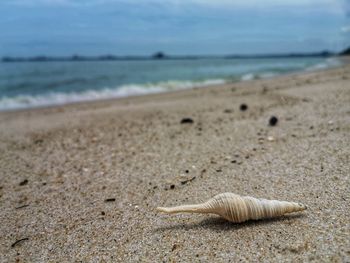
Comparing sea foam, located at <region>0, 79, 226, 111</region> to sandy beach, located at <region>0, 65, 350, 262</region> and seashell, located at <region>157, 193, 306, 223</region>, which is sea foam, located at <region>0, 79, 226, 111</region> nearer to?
sandy beach, located at <region>0, 65, 350, 262</region>

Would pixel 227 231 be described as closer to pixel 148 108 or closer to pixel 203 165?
pixel 203 165

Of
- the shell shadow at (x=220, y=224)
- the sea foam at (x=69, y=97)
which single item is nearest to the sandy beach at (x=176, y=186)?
the shell shadow at (x=220, y=224)

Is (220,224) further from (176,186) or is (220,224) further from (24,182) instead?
(24,182)

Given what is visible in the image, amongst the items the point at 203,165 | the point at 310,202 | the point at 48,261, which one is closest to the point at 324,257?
the point at 310,202

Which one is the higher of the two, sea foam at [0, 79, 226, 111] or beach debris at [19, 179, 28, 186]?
sea foam at [0, 79, 226, 111]

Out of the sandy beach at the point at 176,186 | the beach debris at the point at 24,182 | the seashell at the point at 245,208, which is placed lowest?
the beach debris at the point at 24,182

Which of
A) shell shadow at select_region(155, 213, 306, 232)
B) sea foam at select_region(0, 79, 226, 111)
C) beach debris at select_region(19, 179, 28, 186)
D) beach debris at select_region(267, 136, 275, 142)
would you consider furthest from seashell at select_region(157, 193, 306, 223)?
sea foam at select_region(0, 79, 226, 111)

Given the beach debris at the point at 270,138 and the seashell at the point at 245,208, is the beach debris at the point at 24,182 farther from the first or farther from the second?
the beach debris at the point at 270,138

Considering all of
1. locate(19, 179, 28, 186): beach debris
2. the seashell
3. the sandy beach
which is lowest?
locate(19, 179, 28, 186): beach debris

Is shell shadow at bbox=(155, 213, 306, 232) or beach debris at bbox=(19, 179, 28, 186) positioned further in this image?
beach debris at bbox=(19, 179, 28, 186)
